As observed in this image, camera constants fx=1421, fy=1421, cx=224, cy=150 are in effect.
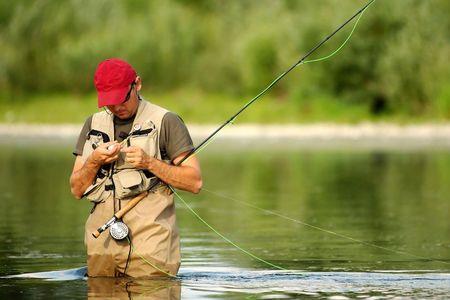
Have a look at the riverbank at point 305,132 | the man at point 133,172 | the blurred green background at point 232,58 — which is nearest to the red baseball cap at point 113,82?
the man at point 133,172

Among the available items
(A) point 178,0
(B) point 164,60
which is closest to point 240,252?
(B) point 164,60

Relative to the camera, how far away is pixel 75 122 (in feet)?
133

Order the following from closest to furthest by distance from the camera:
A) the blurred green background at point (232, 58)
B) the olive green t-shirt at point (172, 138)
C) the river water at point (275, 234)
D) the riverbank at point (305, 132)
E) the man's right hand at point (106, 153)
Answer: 1. the man's right hand at point (106, 153)
2. the olive green t-shirt at point (172, 138)
3. the river water at point (275, 234)
4. the riverbank at point (305, 132)
5. the blurred green background at point (232, 58)

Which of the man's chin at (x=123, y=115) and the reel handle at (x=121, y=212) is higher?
the man's chin at (x=123, y=115)

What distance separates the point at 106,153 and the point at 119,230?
0.53m

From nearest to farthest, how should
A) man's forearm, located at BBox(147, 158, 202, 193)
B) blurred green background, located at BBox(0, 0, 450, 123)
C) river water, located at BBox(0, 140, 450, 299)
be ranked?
1. man's forearm, located at BBox(147, 158, 202, 193)
2. river water, located at BBox(0, 140, 450, 299)
3. blurred green background, located at BBox(0, 0, 450, 123)

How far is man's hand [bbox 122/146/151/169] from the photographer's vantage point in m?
7.86

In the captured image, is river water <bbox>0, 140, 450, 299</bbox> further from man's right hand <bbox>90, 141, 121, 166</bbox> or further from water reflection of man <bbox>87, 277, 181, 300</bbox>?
man's right hand <bbox>90, 141, 121, 166</bbox>

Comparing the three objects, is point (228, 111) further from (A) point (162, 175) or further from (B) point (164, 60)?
(A) point (162, 175)

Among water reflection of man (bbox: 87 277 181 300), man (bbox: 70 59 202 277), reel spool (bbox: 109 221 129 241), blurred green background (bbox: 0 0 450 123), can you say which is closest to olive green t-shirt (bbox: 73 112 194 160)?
man (bbox: 70 59 202 277)

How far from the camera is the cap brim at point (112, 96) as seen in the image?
7855 mm

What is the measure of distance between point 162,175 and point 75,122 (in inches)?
1296

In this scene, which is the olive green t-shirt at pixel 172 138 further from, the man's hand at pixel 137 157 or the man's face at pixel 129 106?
the man's hand at pixel 137 157

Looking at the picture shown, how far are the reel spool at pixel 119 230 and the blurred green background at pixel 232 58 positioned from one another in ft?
96.2
